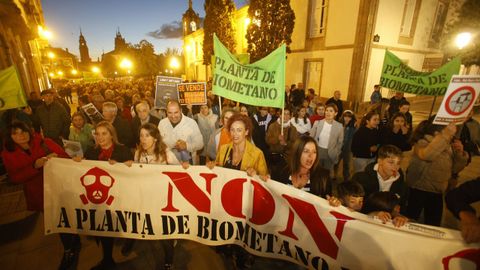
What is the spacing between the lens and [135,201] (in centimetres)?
304

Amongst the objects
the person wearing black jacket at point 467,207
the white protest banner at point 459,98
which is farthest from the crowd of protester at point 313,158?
the white protest banner at point 459,98

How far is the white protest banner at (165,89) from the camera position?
20.8 ft

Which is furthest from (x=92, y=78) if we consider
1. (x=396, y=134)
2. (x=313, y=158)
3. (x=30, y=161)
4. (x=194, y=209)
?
(x=313, y=158)

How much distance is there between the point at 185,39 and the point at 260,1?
33984mm

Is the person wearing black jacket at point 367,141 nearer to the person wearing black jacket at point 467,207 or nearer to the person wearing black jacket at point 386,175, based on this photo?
the person wearing black jacket at point 386,175

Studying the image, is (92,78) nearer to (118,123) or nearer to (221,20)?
(221,20)

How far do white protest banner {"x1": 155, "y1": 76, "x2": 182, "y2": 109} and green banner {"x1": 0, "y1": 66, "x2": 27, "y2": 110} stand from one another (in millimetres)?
2811

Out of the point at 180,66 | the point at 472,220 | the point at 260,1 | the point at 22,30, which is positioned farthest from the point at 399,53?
the point at 180,66

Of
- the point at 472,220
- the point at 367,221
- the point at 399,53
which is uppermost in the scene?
the point at 399,53

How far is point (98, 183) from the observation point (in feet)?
9.98

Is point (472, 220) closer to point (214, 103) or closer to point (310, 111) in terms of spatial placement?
point (310, 111)

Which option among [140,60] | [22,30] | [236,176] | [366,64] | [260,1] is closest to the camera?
[236,176]

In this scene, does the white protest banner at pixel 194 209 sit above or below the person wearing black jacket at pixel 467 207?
below

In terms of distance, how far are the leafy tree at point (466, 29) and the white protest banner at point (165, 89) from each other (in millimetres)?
20709
